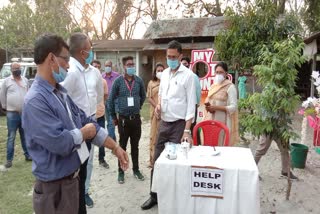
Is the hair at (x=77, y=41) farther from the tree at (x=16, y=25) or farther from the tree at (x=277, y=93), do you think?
the tree at (x=16, y=25)

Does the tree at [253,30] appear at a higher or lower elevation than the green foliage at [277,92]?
higher

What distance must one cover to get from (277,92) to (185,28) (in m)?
13.2

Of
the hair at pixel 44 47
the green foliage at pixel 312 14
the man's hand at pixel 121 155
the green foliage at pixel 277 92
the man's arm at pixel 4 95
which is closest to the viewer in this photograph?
the hair at pixel 44 47

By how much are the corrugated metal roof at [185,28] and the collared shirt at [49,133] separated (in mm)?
14667

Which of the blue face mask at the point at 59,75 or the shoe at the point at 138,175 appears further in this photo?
the shoe at the point at 138,175

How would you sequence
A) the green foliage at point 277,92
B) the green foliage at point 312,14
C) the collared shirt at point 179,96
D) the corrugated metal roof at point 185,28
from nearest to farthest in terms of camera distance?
the collared shirt at point 179,96
the green foliage at point 277,92
the green foliage at point 312,14
the corrugated metal roof at point 185,28

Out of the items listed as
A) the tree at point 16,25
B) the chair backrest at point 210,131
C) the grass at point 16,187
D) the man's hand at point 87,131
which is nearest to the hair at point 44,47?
the man's hand at point 87,131

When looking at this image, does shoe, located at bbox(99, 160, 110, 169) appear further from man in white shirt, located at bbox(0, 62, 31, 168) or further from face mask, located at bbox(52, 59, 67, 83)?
face mask, located at bbox(52, 59, 67, 83)

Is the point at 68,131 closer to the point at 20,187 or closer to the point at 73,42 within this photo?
the point at 73,42

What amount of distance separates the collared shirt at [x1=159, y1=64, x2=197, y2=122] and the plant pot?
8.34ft

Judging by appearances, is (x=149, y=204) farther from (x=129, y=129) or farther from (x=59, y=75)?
(x=59, y=75)

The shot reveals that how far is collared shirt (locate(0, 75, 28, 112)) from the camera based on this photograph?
18.0ft

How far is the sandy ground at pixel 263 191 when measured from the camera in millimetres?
3875

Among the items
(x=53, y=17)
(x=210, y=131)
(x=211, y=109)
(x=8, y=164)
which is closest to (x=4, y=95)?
(x=8, y=164)
